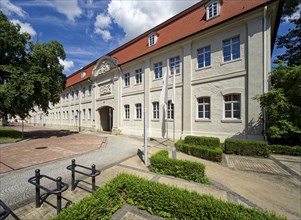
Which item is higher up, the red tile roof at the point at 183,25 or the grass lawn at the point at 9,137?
the red tile roof at the point at 183,25

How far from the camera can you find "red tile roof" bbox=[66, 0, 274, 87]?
10.9 m

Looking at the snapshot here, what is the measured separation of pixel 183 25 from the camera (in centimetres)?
1397

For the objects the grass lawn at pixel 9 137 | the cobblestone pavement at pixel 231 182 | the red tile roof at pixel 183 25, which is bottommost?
the grass lawn at pixel 9 137

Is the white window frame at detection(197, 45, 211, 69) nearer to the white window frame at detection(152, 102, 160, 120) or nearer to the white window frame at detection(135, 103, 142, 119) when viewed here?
the white window frame at detection(152, 102, 160, 120)

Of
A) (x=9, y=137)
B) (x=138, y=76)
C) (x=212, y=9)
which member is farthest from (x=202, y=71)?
(x=9, y=137)

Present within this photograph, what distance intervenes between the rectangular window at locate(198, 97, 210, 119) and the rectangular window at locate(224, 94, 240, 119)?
4.45ft

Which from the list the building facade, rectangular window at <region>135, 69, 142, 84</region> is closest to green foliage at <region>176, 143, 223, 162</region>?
the building facade

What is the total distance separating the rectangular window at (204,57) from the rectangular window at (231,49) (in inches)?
47.5

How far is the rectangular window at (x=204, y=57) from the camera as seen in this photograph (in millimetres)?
12508

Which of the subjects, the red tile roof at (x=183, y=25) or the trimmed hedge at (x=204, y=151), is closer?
the trimmed hedge at (x=204, y=151)

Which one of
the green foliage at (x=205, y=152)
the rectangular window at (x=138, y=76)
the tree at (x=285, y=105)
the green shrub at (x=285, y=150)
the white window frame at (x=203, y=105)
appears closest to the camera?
the green foliage at (x=205, y=152)

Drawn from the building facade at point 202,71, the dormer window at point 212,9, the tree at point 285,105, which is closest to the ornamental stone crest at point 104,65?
the building facade at point 202,71

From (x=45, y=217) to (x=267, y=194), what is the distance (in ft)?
20.4

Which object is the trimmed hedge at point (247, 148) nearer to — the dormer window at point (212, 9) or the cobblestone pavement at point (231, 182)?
the cobblestone pavement at point (231, 182)
